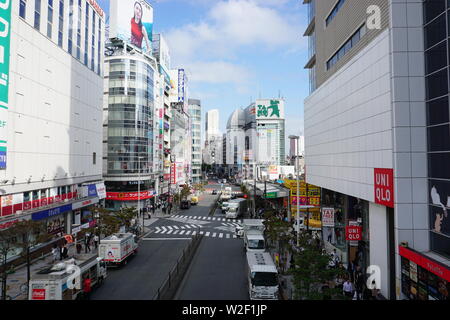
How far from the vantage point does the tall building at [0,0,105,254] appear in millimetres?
25688

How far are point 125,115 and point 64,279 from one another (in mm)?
44574

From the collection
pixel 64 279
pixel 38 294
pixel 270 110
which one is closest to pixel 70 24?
pixel 64 279

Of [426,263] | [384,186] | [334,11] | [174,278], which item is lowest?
[174,278]

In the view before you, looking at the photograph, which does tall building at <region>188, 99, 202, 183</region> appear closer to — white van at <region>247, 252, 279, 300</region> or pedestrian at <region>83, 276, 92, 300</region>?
pedestrian at <region>83, 276, 92, 300</region>

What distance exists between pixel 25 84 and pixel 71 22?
40.8 feet

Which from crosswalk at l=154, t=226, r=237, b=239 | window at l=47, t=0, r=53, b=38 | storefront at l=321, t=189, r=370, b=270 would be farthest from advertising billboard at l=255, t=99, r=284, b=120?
window at l=47, t=0, r=53, b=38

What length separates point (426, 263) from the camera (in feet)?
46.3

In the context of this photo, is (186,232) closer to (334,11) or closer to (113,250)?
(113,250)

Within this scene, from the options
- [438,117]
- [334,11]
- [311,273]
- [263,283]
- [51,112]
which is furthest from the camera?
[51,112]

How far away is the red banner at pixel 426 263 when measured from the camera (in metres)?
12.9

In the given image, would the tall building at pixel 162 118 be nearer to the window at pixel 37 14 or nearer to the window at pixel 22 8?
the window at pixel 37 14

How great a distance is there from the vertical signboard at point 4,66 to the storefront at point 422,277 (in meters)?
27.6
